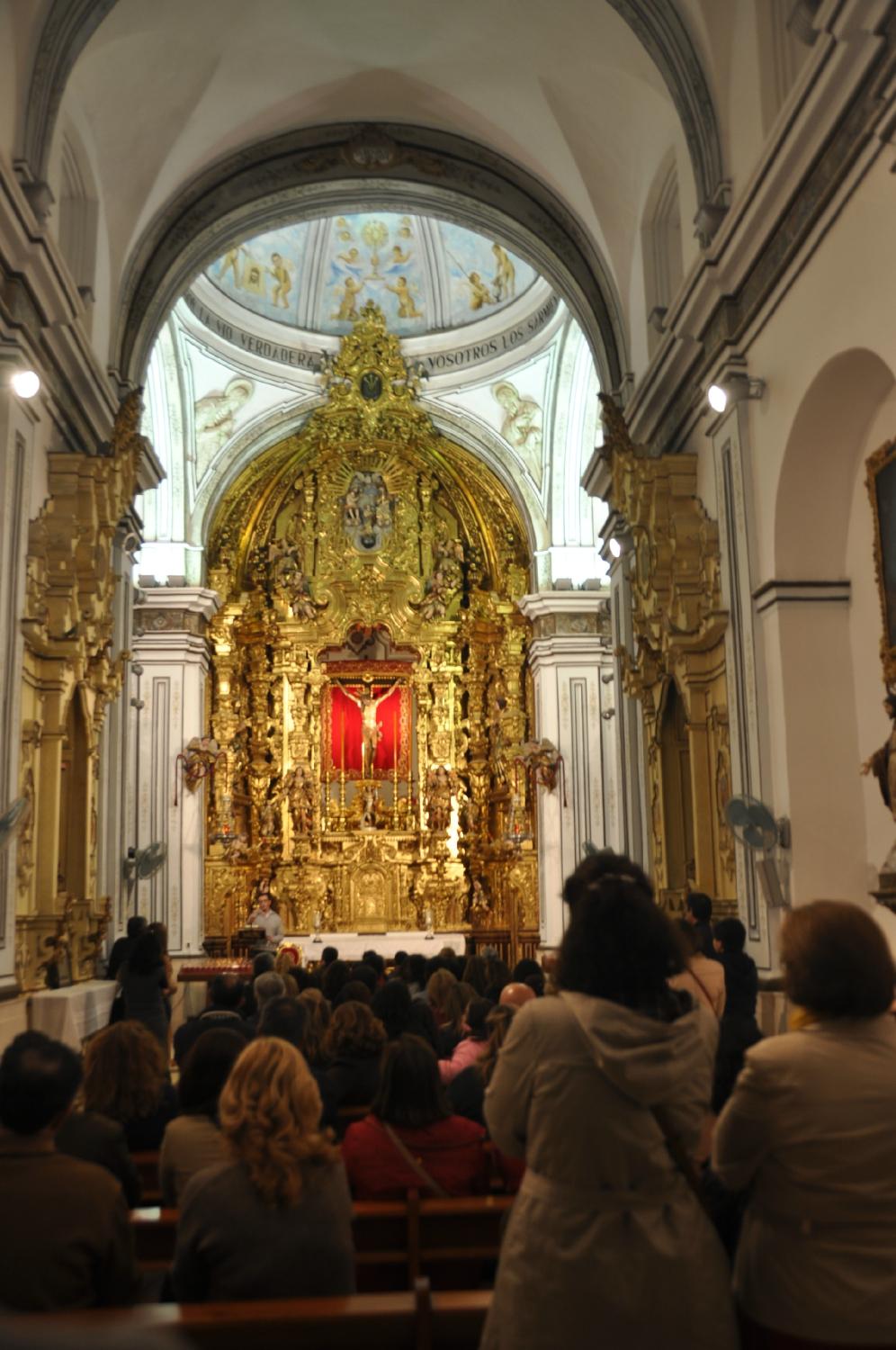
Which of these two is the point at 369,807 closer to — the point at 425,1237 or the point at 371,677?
the point at 371,677

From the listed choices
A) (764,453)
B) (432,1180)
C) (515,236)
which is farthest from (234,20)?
(432,1180)

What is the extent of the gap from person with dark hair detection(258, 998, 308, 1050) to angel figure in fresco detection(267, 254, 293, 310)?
18.2 m

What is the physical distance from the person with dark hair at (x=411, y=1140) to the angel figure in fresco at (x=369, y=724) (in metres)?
18.3

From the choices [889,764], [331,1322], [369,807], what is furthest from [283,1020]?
[369,807]

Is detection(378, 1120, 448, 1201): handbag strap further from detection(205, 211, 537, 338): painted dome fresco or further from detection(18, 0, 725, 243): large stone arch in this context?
detection(205, 211, 537, 338): painted dome fresco

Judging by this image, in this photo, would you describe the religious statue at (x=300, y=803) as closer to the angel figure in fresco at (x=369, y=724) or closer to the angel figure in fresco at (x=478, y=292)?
the angel figure in fresco at (x=369, y=724)

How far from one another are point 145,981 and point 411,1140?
13.8 ft

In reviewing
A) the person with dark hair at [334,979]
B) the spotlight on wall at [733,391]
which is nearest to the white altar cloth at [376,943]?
the spotlight on wall at [733,391]

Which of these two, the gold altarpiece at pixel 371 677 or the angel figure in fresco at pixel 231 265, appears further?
the gold altarpiece at pixel 371 677

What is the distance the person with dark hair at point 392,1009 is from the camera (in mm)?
5750

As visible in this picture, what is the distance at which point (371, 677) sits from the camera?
22.9 metres

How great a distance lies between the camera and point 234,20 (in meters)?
12.9

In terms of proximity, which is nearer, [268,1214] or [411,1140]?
[268,1214]

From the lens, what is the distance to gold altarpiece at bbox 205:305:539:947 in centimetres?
2164
